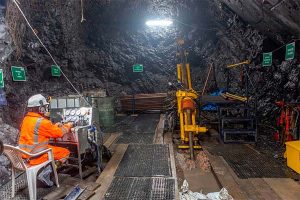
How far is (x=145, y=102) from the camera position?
37.3 feet

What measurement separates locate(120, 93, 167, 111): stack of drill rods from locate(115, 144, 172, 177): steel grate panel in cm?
536

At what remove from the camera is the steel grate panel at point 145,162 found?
4.47m

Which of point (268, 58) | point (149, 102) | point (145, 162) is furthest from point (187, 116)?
point (149, 102)

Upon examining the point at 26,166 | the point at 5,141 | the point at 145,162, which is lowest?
the point at 145,162

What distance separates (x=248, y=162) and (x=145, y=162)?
234 centimetres

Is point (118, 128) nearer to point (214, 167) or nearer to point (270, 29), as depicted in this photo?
point (214, 167)

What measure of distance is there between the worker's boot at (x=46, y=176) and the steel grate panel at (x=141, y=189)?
3.37 feet

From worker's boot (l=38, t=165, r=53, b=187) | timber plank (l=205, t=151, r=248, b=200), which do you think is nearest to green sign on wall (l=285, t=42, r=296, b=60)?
timber plank (l=205, t=151, r=248, b=200)

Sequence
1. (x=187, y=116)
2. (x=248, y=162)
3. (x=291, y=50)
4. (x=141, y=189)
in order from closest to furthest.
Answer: (x=141, y=189) < (x=248, y=162) < (x=187, y=116) < (x=291, y=50)

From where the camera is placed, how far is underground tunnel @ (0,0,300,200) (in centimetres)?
391

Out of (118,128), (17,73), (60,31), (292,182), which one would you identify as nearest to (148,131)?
(118,128)

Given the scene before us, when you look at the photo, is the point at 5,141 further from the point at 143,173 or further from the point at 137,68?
the point at 137,68

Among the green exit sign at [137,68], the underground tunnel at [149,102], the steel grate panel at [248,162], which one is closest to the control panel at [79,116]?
the underground tunnel at [149,102]

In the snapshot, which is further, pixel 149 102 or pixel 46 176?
pixel 149 102
